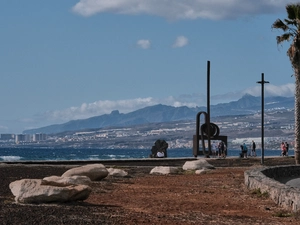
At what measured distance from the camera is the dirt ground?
1681 centimetres

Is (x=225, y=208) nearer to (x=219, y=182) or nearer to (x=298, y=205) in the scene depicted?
(x=298, y=205)

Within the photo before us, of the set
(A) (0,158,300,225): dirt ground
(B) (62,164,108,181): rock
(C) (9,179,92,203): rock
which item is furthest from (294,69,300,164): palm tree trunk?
(C) (9,179,92,203): rock

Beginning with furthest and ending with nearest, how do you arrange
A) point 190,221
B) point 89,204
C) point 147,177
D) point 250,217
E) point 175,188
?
1. point 147,177
2. point 175,188
3. point 89,204
4. point 250,217
5. point 190,221

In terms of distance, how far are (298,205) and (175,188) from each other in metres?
8.55

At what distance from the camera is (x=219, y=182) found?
1180 inches

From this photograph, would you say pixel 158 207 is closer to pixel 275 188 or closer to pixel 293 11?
pixel 275 188

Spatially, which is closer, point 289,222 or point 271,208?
point 289,222

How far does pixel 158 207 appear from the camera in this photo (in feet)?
65.7

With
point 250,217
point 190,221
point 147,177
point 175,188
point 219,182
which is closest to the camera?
point 190,221

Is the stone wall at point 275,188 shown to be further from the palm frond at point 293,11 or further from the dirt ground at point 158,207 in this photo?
the palm frond at point 293,11

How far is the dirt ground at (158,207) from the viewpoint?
1681 cm

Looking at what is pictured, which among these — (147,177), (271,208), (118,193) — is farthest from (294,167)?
(271,208)

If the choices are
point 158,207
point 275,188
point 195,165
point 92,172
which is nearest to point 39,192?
point 158,207

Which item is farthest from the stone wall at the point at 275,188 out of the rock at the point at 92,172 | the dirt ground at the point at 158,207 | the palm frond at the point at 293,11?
the palm frond at the point at 293,11
